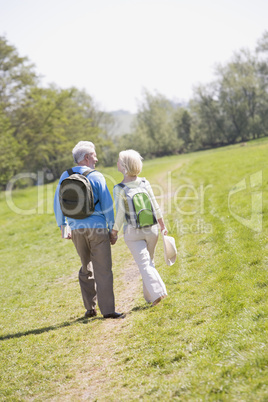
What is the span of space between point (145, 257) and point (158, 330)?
950mm

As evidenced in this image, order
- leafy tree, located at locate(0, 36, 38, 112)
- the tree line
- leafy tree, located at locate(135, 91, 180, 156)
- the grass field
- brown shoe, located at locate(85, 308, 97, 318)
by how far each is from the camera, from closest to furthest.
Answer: the grass field
brown shoe, located at locate(85, 308, 97, 318)
leafy tree, located at locate(0, 36, 38, 112)
the tree line
leafy tree, located at locate(135, 91, 180, 156)

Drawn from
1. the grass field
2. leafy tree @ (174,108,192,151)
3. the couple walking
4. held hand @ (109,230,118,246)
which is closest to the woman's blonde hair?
the couple walking

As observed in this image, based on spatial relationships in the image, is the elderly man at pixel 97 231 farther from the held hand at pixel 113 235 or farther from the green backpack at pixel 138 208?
the green backpack at pixel 138 208

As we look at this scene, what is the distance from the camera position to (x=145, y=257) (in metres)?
5.38

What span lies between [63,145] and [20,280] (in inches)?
1415

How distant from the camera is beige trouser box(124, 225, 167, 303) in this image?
17.6 feet

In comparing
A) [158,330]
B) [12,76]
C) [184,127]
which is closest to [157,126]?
[184,127]

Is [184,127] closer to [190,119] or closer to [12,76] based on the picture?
[190,119]

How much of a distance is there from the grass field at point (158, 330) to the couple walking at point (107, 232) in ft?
1.35

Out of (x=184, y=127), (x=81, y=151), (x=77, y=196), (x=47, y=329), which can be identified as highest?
(x=184, y=127)

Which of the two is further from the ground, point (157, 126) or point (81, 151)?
point (157, 126)

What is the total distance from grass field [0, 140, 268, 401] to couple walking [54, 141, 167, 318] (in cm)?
41

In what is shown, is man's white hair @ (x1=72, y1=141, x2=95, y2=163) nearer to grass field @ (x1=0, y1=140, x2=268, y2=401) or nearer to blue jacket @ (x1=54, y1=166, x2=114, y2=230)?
blue jacket @ (x1=54, y1=166, x2=114, y2=230)

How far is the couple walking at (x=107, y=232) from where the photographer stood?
5.36m
